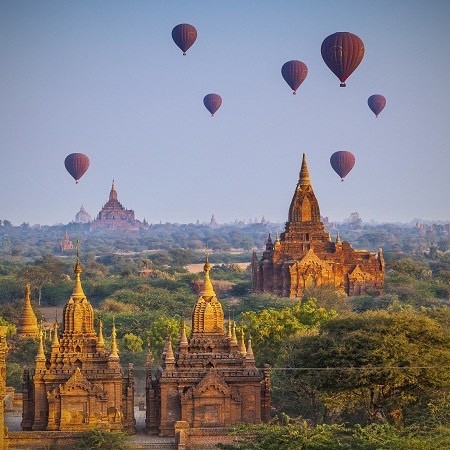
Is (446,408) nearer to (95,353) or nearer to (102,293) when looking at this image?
(95,353)

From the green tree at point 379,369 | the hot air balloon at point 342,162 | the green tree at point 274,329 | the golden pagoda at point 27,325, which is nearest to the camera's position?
the green tree at point 379,369

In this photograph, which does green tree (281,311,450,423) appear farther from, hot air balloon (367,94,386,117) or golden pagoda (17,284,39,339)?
hot air balloon (367,94,386,117)

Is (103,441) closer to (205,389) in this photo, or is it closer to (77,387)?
(77,387)

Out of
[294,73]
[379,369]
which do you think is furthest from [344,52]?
[379,369]

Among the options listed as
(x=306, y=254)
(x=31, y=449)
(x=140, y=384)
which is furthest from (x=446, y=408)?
(x=306, y=254)

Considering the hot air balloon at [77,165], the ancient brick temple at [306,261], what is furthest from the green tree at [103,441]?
the hot air balloon at [77,165]

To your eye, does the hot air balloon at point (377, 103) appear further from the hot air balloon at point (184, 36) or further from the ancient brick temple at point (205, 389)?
the ancient brick temple at point (205, 389)
